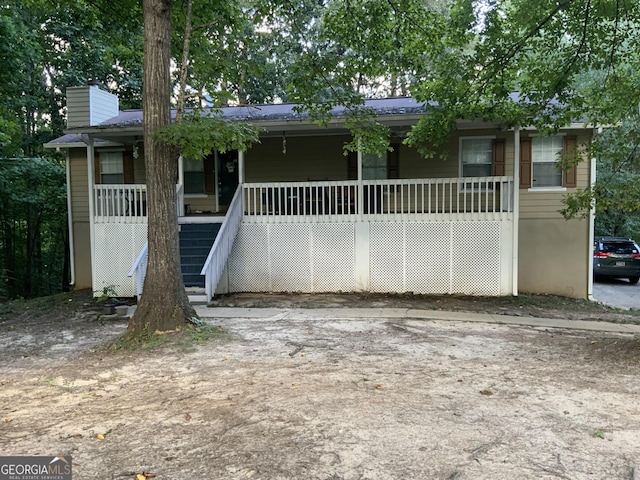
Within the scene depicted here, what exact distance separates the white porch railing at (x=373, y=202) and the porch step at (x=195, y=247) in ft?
3.36

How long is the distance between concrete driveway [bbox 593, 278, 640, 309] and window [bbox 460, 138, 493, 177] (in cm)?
468

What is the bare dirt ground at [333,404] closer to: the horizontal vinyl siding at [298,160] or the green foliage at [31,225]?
the horizontal vinyl siding at [298,160]

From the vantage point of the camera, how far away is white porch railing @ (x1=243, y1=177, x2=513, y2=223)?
34.7 ft

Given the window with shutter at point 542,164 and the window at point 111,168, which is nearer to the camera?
the window with shutter at point 542,164

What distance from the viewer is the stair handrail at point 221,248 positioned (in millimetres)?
9662

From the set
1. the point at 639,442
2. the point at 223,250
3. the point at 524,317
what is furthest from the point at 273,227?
the point at 639,442

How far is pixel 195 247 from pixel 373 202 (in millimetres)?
4580

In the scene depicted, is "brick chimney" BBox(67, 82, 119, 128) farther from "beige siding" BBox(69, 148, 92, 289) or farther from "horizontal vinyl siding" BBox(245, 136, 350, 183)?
"horizontal vinyl siding" BBox(245, 136, 350, 183)

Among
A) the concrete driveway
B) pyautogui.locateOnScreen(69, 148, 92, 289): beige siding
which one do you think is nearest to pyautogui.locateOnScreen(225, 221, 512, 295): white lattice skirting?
the concrete driveway

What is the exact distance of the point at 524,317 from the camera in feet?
28.8

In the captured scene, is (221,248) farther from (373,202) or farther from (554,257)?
(554,257)

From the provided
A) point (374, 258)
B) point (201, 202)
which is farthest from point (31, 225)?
point (374, 258)

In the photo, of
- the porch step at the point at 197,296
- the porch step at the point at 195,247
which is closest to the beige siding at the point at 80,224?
the porch step at the point at 195,247

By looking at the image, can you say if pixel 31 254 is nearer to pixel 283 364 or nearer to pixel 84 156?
pixel 84 156
